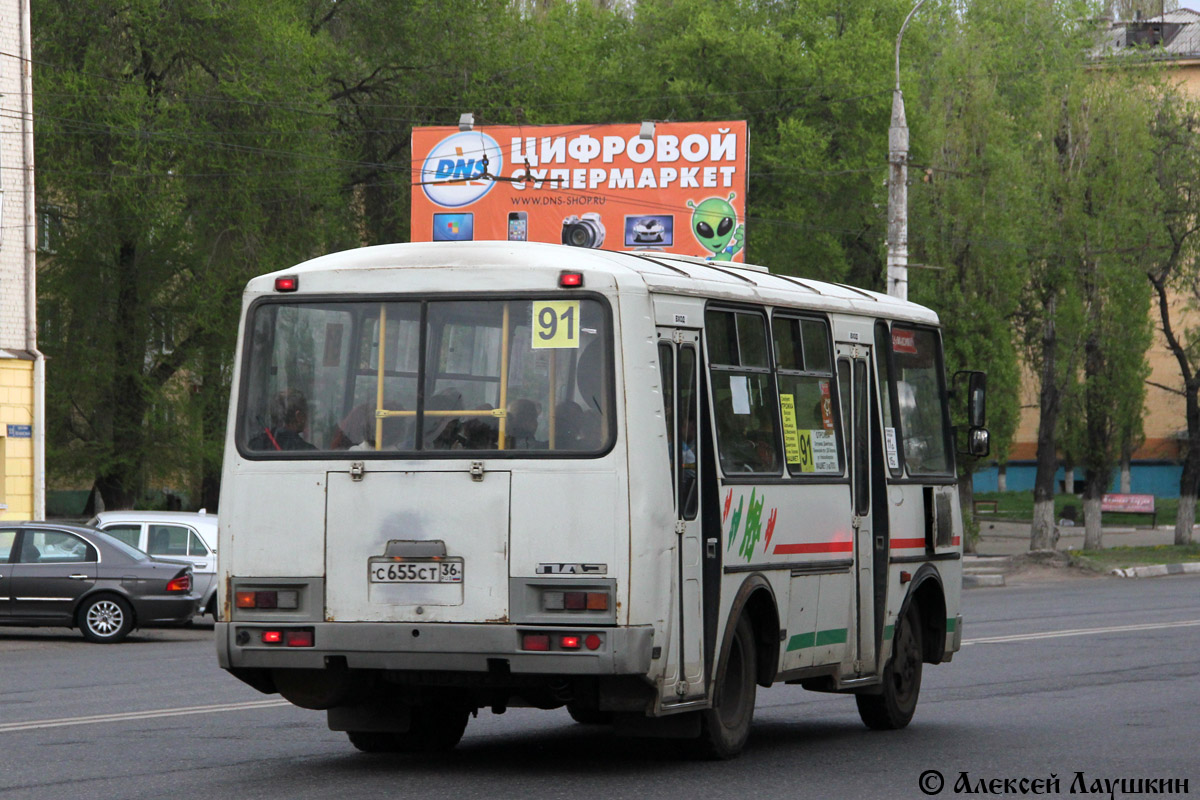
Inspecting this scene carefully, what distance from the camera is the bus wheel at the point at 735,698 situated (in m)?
10.0

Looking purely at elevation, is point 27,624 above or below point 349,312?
below

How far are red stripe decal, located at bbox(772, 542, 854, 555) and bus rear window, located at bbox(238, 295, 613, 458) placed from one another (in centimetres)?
192

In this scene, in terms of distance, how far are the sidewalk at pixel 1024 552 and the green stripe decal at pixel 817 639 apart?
1698 centimetres

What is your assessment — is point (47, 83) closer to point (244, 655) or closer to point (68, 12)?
point (68, 12)

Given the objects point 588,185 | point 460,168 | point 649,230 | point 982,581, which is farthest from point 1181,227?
point 460,168

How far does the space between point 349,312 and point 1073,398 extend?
3728cm

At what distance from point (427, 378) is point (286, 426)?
830mm

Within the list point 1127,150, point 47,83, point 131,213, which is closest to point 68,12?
point 47,83

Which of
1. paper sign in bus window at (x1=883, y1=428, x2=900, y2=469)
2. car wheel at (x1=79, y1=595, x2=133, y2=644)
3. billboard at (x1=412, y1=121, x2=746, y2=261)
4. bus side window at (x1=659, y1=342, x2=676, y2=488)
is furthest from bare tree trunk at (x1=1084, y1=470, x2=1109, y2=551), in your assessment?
bus side window at (x1=659, y1=342, x2=676, y2=488)

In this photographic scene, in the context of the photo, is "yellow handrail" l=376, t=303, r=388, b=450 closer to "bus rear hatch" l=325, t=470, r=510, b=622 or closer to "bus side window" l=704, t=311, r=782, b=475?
"bus rear hatch" l=325, t=470, r=510, b=622

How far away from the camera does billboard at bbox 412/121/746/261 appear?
34.8 meters

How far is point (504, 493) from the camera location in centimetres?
912

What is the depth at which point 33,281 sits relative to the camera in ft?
103

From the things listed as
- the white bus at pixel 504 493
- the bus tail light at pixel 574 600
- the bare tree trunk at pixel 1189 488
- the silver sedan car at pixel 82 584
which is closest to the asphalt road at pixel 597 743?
the white bus at pixel 504 493
